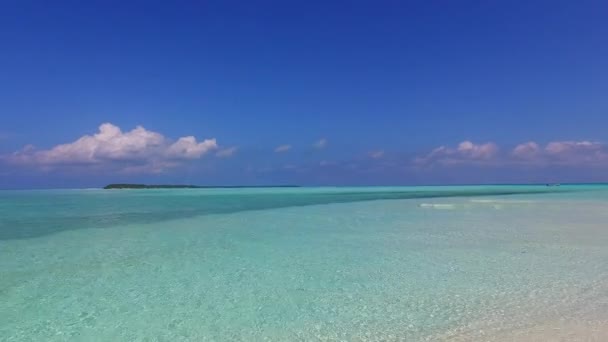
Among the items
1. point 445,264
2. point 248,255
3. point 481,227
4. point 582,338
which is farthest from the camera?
point 481,227

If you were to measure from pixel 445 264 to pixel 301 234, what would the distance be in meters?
5.96

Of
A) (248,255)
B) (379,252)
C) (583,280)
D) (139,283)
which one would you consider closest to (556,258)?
(583,280)

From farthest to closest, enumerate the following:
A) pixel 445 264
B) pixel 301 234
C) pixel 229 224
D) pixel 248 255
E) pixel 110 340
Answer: pixel 229 224
pixel 301 234
pixel 248 255
pixel 445 264
pixel 110 340

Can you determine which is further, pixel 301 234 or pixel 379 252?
pixel 301 234

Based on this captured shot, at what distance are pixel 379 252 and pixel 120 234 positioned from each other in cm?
891

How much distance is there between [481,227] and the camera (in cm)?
1508

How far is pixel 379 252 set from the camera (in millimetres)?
10461

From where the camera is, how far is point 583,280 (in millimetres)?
7281

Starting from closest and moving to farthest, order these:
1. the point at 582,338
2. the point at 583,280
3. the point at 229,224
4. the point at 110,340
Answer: the point at 582,338, the point at 110,340, the point at 583,280, the point at 229,224

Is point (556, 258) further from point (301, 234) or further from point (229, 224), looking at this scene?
point (229, 224)

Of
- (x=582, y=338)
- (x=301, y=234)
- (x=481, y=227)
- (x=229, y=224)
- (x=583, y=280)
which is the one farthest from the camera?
(x=229, y=224)

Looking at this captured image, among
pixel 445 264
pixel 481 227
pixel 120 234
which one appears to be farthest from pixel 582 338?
pixel 120 234

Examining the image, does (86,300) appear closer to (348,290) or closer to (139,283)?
(139,283)

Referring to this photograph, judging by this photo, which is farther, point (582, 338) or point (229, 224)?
Result: point (229, 224)
